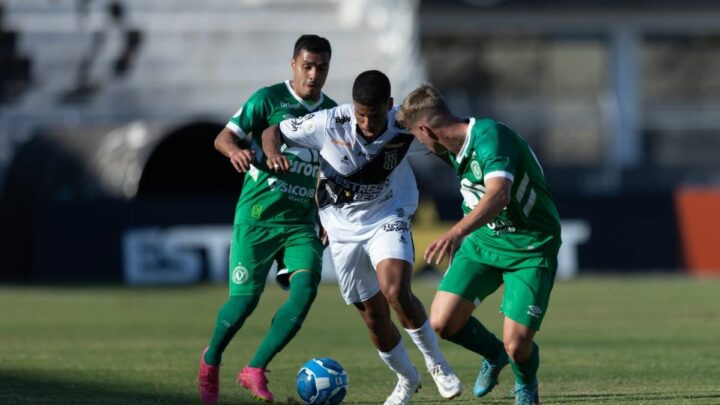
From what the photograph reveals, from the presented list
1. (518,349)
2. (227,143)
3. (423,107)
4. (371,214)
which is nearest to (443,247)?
(423,107)

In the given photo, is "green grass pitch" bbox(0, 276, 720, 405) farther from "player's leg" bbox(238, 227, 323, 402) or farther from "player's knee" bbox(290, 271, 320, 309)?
"player's knee" bbox(290, 271, 320, 309)

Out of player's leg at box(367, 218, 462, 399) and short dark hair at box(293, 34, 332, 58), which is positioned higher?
short dark hair at box(293, 34, 332, 58)

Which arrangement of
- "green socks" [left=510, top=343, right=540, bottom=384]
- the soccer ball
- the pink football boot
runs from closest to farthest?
1. "green socks" [left=510, top=343, right=540, bottom=384]
2. the soccer ball
3. the pink football boot

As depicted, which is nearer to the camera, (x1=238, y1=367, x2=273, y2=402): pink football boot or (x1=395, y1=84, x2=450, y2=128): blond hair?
(x1=395, y1=84, x2=450, y2=128): blond hair

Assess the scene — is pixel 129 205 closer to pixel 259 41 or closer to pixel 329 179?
pixel 259 41

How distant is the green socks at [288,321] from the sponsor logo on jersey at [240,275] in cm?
34

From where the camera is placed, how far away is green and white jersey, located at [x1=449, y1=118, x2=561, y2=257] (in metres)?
8.12

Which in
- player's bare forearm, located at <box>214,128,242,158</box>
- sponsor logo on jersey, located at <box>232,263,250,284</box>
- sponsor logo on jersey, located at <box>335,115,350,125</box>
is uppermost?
sponsor logo on jersey, located at <box>335,115,350,125</box>

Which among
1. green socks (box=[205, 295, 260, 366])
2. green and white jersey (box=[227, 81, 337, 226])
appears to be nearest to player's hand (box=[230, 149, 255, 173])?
green and white jersey (box=[227, 81, 337, 226])

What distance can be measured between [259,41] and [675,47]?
18147 mm

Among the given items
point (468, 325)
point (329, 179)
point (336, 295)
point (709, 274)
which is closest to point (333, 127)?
point (329, 179)

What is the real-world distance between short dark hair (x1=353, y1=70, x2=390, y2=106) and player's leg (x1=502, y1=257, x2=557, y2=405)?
1365 millimetres

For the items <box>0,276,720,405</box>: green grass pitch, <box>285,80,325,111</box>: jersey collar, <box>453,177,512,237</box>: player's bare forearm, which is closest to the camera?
<box>453,177,512,237</box>: player's bare forearm

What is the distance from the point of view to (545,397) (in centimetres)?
927
